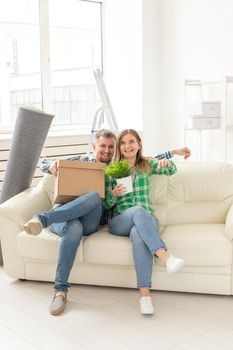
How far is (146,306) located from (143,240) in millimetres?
347

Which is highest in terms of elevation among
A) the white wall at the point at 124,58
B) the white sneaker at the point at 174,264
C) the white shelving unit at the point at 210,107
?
the white wall at the point at 124,58

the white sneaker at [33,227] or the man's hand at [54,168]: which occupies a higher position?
the man's hand at [54,168]

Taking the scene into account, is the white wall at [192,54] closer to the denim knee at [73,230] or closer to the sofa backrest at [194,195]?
the sofa backrest at [194,195]

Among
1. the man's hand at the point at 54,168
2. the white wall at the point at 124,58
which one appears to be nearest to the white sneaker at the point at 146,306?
the man's hand at the point at 54,168

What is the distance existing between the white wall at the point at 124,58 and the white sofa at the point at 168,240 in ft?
7.09

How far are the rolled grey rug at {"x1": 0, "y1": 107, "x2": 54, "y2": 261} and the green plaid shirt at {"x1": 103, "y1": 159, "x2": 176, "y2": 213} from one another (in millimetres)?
660

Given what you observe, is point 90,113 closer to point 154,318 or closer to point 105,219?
point 105,219

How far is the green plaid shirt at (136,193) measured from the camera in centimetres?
286

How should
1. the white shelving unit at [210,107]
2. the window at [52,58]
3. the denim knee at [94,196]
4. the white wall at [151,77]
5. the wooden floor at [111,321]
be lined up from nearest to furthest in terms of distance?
the wooden floor at [111,321]
the denim knee at [94,196]
the white shelving unit at [210,107]
the window at [52,58]
the white wall at [151,77]

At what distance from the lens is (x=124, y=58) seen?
525cm

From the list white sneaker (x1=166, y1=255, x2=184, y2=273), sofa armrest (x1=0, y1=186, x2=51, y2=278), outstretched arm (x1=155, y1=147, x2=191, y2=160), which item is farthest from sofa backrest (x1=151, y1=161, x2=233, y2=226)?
sofa armrest (x1=0, y1=186, x2=51, y2=278)

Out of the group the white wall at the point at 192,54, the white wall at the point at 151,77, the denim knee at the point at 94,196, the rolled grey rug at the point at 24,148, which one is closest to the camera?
the denim knee at the point at 94,196

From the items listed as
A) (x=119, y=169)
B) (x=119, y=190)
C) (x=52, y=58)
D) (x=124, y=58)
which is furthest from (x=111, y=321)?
(x=124, y=58)

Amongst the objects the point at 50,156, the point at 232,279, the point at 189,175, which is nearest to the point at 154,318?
the point at 232,279
